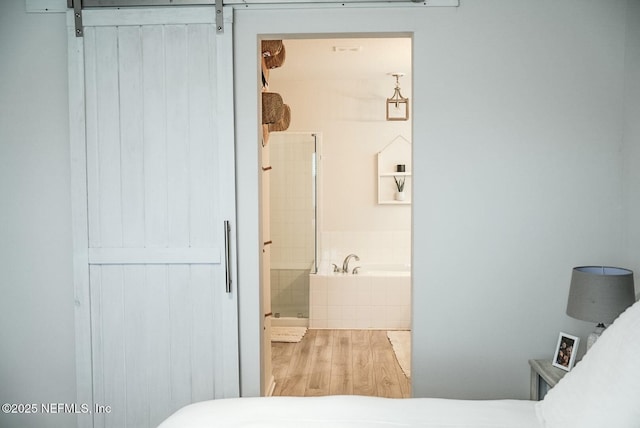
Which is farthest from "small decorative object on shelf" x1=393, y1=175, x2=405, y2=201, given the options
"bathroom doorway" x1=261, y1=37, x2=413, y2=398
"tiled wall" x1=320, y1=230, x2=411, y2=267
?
"tiled wall" x1=320, y1=230, x2=411, y2=267

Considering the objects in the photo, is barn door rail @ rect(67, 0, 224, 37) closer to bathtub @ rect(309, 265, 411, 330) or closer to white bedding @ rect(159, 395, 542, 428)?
white bedding @ rect(159, 395, 542, 428)

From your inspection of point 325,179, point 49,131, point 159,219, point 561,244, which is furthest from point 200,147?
point 325,179

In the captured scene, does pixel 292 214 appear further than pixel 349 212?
No

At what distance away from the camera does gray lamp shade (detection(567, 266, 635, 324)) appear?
7.95 feet

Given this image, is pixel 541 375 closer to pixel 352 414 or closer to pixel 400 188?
pixel 352 414

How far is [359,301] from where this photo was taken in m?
5.61

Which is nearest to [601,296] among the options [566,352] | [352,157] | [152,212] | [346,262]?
[566,352]

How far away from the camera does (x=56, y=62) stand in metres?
3.08

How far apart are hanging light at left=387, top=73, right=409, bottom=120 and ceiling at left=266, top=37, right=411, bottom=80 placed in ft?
0.60

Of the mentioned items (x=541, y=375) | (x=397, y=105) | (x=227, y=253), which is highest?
(x=397, y=105)

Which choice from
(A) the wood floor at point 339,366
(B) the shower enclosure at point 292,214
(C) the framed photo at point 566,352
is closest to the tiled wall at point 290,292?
(B) the shower enclosure at point 292,214

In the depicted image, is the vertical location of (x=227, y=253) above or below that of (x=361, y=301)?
above

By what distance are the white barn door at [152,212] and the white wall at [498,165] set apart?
0.57ft

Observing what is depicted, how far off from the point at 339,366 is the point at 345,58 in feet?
9.14
